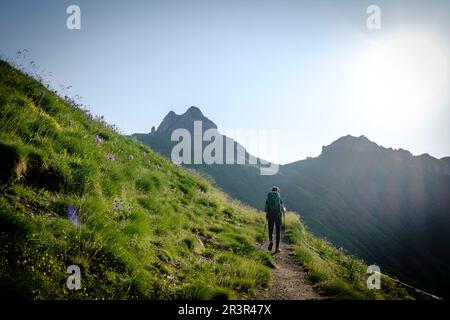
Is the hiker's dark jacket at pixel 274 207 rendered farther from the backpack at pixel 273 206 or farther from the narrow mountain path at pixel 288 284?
the narrow mountain path at pixel 288 284

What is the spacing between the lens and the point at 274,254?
12.0 m

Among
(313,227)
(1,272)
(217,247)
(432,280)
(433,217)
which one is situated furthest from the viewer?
(433,217)

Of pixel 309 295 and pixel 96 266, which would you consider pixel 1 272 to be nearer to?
pixel 96 266

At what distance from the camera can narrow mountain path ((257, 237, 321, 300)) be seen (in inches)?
286

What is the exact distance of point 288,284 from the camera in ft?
27.5

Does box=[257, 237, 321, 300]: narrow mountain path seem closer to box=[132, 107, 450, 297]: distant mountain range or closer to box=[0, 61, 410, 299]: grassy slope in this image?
box=[0, 61, 410, 299]: grassy slope

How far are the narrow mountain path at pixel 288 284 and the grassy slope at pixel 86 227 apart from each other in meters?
0.38

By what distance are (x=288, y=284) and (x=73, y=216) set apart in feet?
20.4

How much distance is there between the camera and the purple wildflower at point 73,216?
539 centimetres

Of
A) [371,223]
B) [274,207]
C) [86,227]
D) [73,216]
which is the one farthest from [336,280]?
[371,223]

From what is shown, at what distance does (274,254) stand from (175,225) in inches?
211

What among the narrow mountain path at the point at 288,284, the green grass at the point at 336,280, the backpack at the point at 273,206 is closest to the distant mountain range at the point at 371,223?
the green grass at the point at 336,280

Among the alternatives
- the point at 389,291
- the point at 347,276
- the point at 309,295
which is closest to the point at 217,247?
the point at 309,295

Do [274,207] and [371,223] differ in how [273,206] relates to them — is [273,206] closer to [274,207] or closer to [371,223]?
[274,207]
